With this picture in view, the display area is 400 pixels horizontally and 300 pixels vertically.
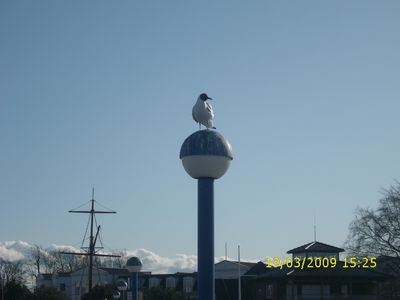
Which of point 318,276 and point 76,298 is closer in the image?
point 318,276

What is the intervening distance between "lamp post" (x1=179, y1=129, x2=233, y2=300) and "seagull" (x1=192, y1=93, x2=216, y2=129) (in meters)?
0.86

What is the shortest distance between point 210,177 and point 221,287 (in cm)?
5875

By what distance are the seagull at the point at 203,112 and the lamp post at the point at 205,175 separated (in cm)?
86

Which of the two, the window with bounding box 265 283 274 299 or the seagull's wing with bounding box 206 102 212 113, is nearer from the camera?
the seagull's wing with bounding box 206 102 212 113

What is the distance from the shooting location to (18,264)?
405 feet

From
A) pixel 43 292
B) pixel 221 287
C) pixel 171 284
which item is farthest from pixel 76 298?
pixel 43 292

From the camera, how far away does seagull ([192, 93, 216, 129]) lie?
25391 millimetres

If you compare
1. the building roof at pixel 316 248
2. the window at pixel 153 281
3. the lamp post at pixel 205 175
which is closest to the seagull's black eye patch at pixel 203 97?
the lamp post at pixel 205 175

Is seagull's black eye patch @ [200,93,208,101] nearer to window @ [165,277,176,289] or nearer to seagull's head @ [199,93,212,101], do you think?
seagull's head @ [199,93,212,101]

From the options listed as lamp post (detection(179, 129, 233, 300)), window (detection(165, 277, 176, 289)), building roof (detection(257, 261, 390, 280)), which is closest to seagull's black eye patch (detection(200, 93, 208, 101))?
lamp post (detection(179, 129, 233, 300))

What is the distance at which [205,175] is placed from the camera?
79.9ft

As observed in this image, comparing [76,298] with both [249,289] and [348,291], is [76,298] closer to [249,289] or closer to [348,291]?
[249,289]

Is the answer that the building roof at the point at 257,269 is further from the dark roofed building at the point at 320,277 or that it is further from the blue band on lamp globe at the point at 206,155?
the blue band on lamp globe at the point at 206,155

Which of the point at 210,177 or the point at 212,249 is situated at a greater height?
the point at 210,177
